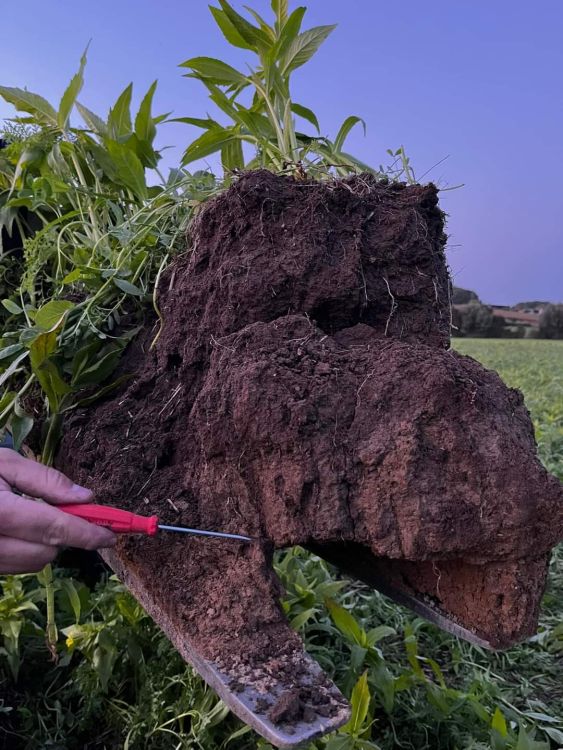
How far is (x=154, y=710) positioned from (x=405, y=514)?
110 cm

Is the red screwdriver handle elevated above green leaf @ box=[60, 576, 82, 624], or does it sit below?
above

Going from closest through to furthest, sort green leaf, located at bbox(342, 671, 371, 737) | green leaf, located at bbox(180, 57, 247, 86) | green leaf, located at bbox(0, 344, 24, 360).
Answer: green leaf, located at bbox(0, 344, 24, 360), green leaf, located at bbox(342, 671, 371, 737), green leaf, located at bbox(180, 57, 247, 86)

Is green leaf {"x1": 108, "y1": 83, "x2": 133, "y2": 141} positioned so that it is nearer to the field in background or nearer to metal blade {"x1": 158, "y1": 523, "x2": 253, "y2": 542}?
metal blade {"x1": 158, "y1": 523, "x2": 253, "y2": 542}

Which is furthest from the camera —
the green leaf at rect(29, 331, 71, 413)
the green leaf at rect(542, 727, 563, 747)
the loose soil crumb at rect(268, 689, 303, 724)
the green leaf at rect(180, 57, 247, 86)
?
the green leaf at rect(542, 727, 563, 747)

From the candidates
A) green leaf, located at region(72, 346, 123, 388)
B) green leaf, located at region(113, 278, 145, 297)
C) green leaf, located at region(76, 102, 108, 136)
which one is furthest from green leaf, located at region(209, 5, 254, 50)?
green leaf, located at region(72, 346, 123, 388)

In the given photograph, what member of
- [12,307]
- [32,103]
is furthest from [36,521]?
[32,103]

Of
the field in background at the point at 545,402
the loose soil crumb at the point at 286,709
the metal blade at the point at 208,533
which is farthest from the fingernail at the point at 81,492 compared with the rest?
the field in background at the point at 545,402

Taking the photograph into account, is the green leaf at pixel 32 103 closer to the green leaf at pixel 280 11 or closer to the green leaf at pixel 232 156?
the green leaf at pixel 232 156

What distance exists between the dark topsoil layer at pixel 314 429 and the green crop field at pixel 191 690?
1.89ft

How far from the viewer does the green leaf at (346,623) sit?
162 centimetres

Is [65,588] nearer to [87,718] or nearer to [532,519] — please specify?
[87,718]

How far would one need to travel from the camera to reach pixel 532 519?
0.78 metres

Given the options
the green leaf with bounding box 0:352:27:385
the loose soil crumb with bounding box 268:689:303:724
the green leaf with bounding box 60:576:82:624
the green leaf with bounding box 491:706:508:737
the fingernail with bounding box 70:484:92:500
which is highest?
the green leaf with bounding box 0:352:27:385

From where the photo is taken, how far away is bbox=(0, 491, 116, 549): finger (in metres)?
0.96
